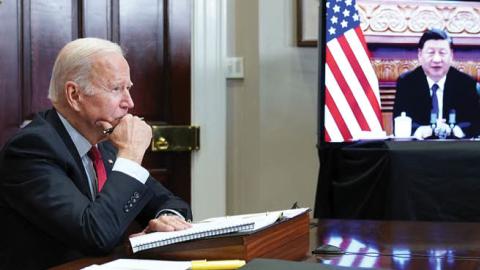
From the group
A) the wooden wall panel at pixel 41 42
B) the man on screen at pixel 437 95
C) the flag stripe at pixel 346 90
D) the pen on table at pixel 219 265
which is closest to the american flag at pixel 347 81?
the flag stripe at pixel 346 90

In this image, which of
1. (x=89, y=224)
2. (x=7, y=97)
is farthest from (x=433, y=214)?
(x=7, y=97)

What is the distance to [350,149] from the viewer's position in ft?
8.43

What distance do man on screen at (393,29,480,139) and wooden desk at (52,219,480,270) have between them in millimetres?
902

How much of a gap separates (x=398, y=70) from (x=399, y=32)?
147 mm

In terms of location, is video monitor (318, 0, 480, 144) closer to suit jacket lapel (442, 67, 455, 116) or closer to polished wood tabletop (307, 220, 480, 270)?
suit jacket lapel (442, 67, 455, 116)

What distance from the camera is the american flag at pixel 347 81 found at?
8.59ft

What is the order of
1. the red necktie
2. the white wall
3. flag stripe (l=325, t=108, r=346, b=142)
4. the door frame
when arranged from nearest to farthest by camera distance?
1. the red necktie
2. flag stripe (l=325, t=108, r=346, b=142)
3. the white wall
4. the door frame

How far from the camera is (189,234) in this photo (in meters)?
1.25

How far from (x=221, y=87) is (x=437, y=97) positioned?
101 centimetres

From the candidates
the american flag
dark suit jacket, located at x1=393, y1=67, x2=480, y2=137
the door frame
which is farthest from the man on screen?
the door frame

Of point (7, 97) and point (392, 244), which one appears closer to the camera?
point (392, 244)

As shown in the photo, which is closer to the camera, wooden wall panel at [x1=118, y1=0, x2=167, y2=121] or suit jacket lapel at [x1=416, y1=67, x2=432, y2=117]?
suit jacket lapel at [x1=416, y1=67, x2=432, y2=117]

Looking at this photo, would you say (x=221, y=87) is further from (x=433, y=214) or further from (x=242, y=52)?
(x=433, y=214)

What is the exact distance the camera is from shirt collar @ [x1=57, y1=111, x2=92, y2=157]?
5.37ft
